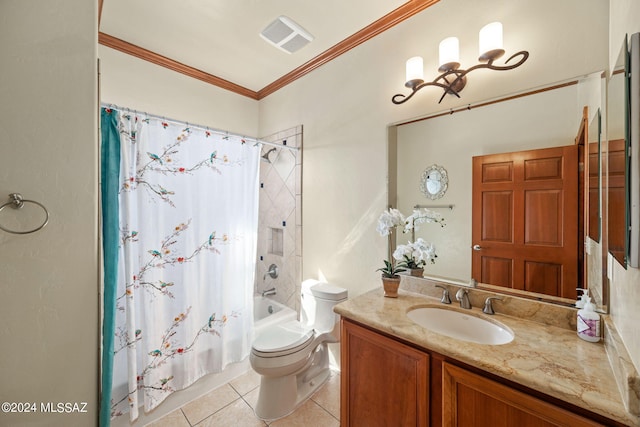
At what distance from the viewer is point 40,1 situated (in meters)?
0.78

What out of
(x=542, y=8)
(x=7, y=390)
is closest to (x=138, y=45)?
(x=7, y=390)

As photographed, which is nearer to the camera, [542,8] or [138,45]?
[542,8]

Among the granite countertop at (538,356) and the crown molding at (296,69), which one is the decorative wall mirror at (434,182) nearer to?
the granite countertop at (538,356)

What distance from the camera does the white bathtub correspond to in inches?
86.0

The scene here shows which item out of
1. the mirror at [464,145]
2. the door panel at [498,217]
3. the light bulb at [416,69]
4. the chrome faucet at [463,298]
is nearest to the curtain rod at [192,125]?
the mirror at [464,145]

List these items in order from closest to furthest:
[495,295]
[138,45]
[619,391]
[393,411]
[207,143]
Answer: [619,391], [393,411], [495,295], [207,143], [138,45]

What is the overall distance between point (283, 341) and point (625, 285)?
1.63 metres

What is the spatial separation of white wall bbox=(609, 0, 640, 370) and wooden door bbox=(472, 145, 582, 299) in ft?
0.58

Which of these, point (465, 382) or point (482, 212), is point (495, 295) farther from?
point (465, 382)

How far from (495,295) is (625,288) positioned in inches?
19.9

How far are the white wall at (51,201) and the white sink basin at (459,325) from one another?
1.37 m

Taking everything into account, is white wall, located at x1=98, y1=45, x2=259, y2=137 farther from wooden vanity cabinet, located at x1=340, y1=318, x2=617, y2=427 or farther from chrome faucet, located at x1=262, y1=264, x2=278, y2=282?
wooden vanity cabinet, located at x1=340, y1=318, x2=617, y2=427

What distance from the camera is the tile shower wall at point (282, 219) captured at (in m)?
2.37

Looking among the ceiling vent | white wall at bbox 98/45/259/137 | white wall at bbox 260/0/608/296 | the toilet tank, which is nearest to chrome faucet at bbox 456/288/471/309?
white wall at bbox 260/0/608/296
